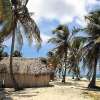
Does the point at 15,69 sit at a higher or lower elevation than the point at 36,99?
higher

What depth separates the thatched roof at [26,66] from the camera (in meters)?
42.6

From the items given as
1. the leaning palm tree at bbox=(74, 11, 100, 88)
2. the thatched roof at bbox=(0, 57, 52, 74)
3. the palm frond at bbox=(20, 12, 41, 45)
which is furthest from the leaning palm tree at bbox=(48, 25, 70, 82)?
the palm frond at bbox=(20, 12, 41, 45)

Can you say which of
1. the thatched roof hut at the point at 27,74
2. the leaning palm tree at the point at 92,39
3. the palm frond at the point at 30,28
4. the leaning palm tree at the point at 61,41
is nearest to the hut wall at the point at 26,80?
the thatched roof hut at the point at 27,74

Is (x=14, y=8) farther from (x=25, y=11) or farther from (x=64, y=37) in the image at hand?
(x=64, y=37)

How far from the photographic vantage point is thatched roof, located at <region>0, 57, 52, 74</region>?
42.6 metres

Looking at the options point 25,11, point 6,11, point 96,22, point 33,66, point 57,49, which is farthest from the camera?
point 57,49

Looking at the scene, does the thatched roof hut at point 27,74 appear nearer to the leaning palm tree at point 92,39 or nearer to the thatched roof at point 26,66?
the thatched roof at point 26,66

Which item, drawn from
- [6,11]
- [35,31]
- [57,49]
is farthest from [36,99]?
[57,49]

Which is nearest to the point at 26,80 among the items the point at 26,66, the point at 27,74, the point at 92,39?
the point at 27,74

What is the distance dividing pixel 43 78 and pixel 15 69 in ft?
11.6

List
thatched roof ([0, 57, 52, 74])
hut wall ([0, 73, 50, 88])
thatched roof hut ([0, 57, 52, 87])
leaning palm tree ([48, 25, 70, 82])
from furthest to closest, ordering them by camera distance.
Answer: leaning palm tree ([48, 25, 70, 82]), thatched roof ([0, 57, 52, 74]), thatched roof hut ([0, 57, 52, 87]), hut wall ([0, 73, 50, 88])

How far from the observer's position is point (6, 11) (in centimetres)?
3058

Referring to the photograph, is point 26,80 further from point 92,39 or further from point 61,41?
point 61,41

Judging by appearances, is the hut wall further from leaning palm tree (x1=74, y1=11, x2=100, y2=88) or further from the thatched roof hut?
leaning palm tree (x1=74, y1=11, x2=100, y2=88)
